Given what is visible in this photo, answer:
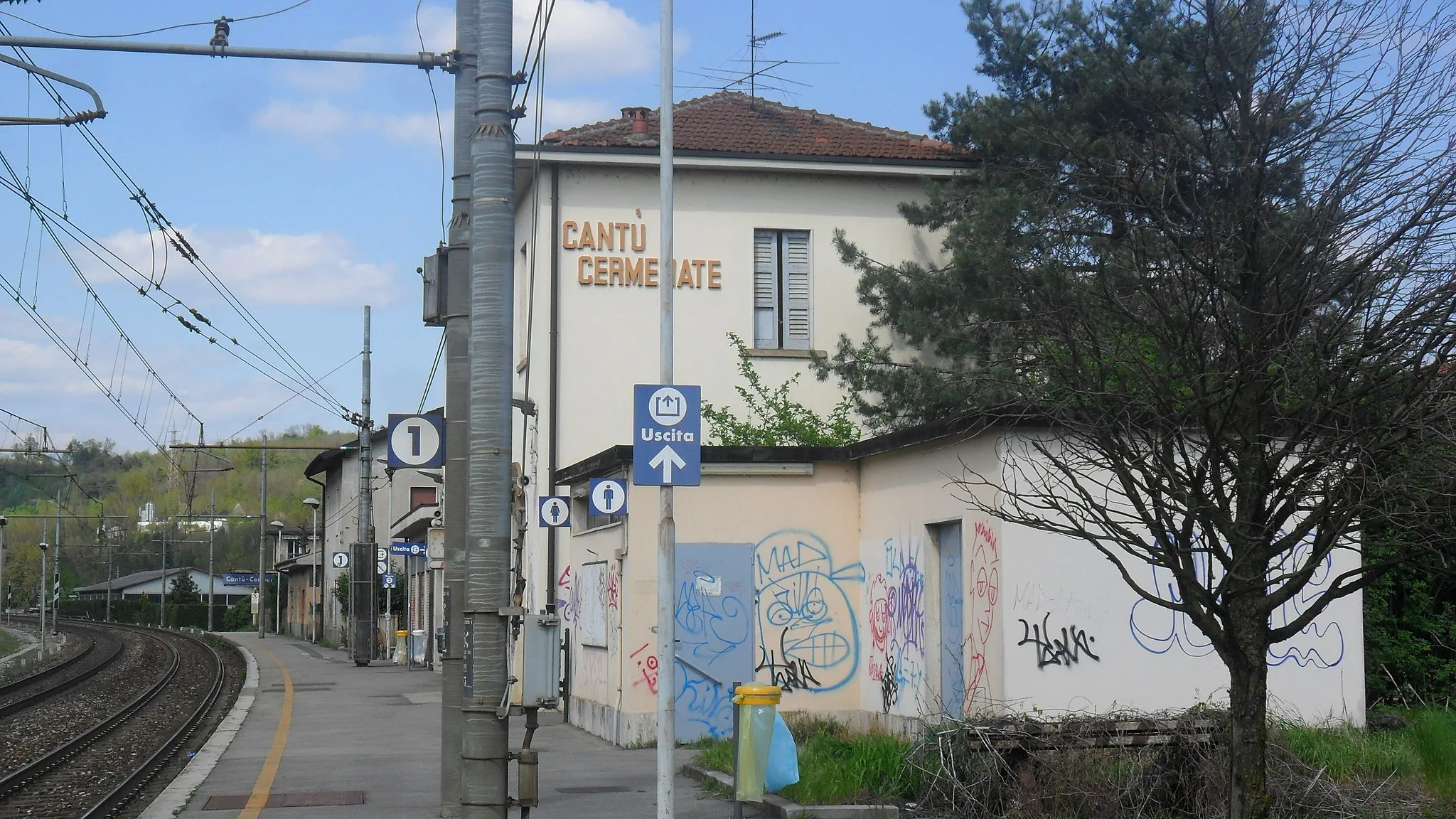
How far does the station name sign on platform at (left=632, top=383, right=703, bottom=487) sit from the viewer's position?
1002 centimetres

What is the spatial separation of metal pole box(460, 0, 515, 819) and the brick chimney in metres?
14.6

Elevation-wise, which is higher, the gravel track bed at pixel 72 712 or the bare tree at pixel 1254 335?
the bare tree at pixel 1254 335

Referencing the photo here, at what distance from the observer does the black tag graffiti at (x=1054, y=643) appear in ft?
41.6

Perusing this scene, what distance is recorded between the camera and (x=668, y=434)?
33.0ft

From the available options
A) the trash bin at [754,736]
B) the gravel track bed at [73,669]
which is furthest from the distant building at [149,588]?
the trash bin at [754,736]

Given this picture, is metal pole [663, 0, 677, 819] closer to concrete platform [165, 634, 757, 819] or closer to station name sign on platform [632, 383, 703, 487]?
station name sign on platform [632, 383, 703, 487]

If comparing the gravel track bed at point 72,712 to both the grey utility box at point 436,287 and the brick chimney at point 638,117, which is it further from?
the brick chimney at point 638,117

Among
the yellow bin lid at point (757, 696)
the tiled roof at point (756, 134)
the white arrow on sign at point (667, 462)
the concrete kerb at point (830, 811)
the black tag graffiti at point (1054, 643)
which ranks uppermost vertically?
the tiled roof at point (756, 134)

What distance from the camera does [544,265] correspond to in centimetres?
2269

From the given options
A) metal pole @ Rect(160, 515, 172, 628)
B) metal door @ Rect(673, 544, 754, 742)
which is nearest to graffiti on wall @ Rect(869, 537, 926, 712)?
metal door @ Rect(673, 544, 754, 742)

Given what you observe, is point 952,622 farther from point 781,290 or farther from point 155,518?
point 155,518

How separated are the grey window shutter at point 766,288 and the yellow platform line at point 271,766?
936 cm

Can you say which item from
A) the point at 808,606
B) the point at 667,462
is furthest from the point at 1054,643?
the point at 667,462

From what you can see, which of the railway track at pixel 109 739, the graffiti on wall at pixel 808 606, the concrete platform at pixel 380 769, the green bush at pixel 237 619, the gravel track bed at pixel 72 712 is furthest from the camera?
the green bush at pixel 237 619
